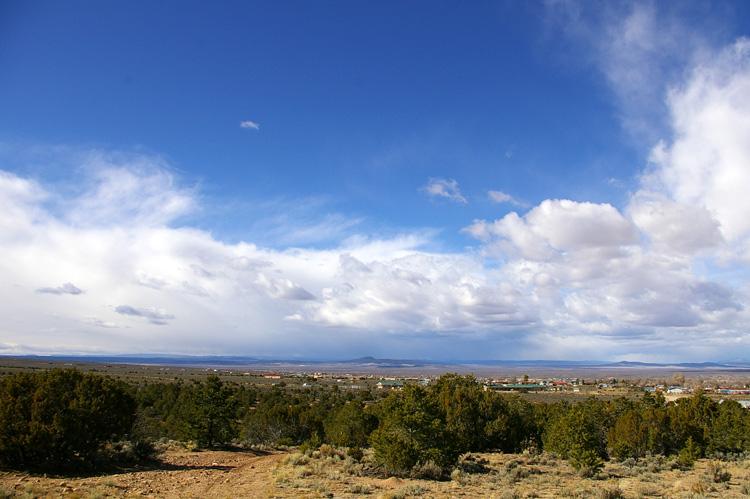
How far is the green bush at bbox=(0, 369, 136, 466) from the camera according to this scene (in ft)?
63.6

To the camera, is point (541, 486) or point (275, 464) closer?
point (541, 486)

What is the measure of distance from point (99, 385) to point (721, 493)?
32134mm

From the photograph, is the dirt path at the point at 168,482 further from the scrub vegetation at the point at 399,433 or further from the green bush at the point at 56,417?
the scrub vegetation at the point at 399,433

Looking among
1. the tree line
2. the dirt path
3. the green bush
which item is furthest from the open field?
the tree line

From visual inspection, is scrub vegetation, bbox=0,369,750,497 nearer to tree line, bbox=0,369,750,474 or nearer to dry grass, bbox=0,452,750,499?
tree line, bbox=0,369,750,474

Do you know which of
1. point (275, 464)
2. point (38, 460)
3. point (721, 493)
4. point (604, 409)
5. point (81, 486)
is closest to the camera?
point (81, 486)

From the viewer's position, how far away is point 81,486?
58.7 ft

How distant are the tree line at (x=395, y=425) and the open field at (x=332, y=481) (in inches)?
63.7

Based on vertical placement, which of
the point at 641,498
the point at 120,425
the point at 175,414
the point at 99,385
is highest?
the point at 99,385

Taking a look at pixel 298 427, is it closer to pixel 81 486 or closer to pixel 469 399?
pixel 469 399

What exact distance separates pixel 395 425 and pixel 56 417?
17003 mm

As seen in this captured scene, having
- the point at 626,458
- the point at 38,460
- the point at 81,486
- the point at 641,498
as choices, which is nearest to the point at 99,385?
the point at 38,460

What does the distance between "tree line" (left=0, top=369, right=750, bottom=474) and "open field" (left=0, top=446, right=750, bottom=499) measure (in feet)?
5.31

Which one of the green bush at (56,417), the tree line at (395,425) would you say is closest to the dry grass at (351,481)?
the green bush at (56,417)
